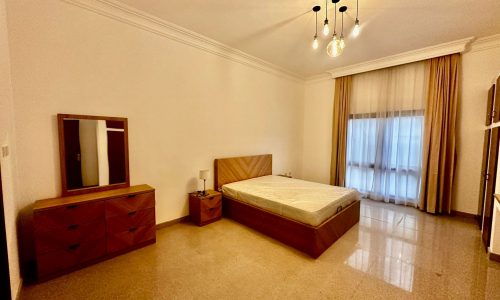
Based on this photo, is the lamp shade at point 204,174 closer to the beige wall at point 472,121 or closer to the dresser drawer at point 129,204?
the dresser drawer at point 129,204

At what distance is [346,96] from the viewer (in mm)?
4582

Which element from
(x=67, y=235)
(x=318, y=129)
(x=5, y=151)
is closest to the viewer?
(x=5, y=151)

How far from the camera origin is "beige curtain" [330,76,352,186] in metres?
4.58

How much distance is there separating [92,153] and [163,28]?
1.91 m

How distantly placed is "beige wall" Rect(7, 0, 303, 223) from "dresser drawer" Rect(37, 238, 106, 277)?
62 cm

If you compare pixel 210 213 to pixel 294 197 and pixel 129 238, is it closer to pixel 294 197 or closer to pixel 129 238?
pixel 129 238

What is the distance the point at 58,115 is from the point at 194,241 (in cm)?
210

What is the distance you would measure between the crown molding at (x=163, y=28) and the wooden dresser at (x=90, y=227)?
2117 mm

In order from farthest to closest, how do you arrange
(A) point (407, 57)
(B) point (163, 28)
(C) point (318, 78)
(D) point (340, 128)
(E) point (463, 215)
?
(C) point (318, 78) < (D) point (340, 128) < (A) point (407, 57) < (E) point (463, 215) < (B) point (163, 28)

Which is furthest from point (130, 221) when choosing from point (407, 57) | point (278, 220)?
point (407, 57)

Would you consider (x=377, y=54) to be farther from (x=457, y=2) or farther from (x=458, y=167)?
(x=458, y=167)

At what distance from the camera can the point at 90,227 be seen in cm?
203

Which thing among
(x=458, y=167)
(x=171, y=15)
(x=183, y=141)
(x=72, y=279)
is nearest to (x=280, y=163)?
(x=183, y=141)

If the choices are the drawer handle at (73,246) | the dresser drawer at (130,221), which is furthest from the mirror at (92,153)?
the drawer handle at (73,246)
